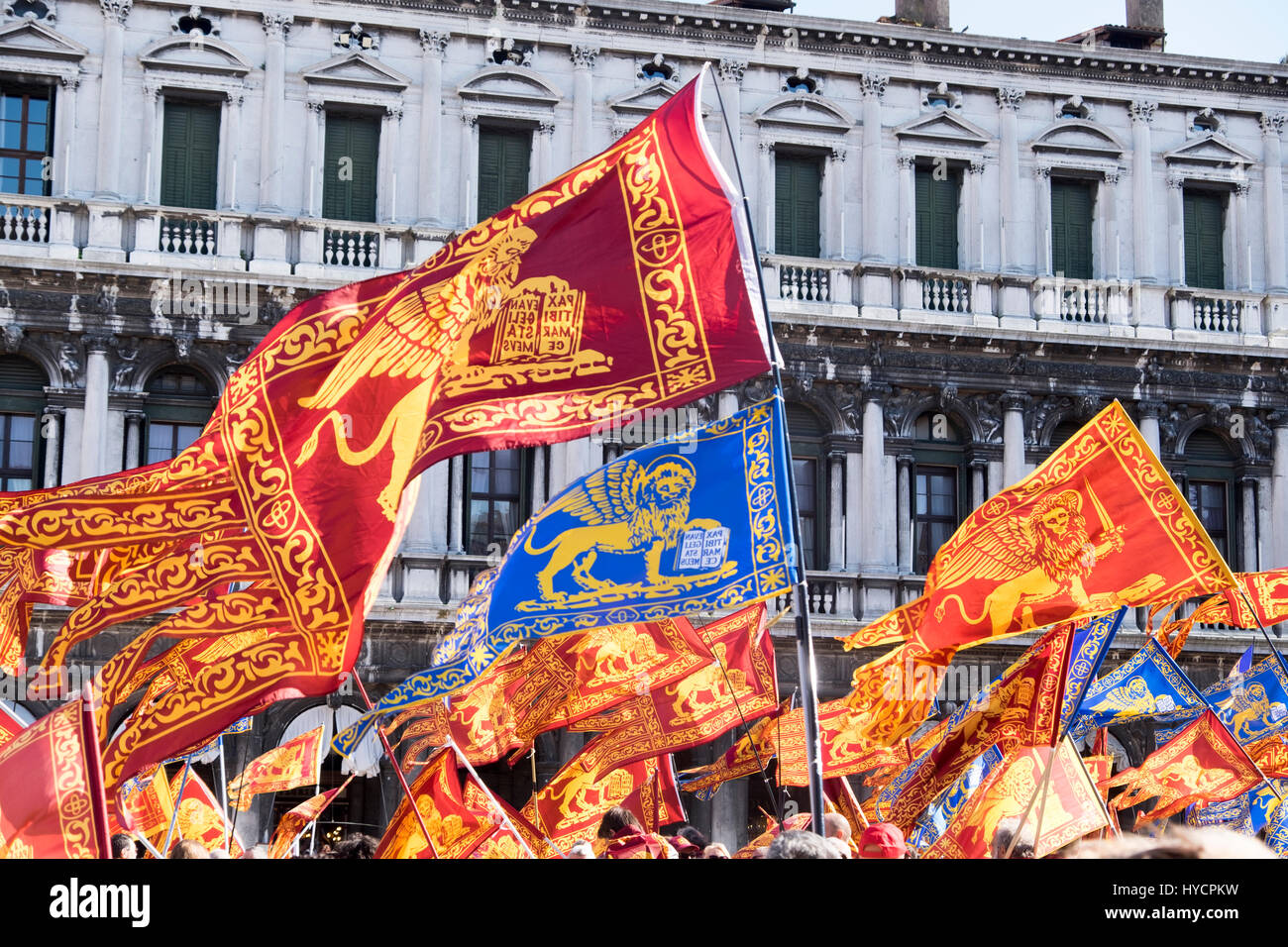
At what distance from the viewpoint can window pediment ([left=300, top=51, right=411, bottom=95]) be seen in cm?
2350

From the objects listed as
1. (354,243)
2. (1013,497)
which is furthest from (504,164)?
(1013,497)

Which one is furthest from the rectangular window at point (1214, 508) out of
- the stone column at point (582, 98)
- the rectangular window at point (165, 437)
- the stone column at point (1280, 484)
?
the rectangular window at point (165, 437)

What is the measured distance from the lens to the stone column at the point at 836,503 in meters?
23.7

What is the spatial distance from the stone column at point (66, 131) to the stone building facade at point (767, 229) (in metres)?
0.07

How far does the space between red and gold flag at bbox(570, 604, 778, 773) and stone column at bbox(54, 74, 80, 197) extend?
1306 centimetres

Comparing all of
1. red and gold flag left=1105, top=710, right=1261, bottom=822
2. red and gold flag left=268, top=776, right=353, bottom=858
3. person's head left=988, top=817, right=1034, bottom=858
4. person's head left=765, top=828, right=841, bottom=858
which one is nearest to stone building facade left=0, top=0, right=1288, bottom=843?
red and gold flag left=268, top=776, right=353, bottom=858

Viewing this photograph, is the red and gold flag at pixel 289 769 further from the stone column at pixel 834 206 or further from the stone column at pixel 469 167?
the stone column at pixel 834 206

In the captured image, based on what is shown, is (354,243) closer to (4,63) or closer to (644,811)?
(4,63)

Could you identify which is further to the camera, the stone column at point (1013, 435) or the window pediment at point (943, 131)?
the window pediment at point (943, 131)

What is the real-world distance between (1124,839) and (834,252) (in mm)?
21692

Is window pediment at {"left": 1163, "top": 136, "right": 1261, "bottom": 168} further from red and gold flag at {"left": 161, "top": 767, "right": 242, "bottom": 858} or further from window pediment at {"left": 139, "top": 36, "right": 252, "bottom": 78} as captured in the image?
red and gold flag at {"left": 161, "top": 767, "right": 242, "bottom": 858}

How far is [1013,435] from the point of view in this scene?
24.2 metres

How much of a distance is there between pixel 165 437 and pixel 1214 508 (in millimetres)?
14541

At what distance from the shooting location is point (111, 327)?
72.6 ft
